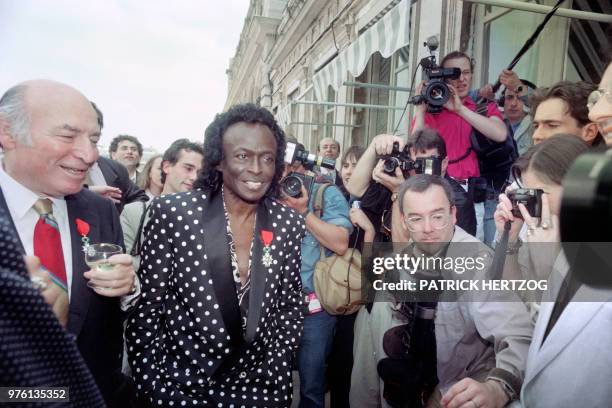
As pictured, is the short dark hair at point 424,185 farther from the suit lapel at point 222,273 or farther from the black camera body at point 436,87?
the suit lapel at point 222,273

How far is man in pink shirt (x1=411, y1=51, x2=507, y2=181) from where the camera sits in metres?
2.80

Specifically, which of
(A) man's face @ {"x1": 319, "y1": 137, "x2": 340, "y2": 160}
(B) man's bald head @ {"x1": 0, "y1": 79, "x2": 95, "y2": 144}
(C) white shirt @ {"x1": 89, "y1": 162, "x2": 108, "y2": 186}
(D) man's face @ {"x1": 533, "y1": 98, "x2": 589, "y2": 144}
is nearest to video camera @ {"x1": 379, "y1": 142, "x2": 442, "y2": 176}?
(D) man's face @ {"x1": 533, "y1": 98, "x2": 589, "y2": 144}

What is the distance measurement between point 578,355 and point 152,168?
11.5 ft

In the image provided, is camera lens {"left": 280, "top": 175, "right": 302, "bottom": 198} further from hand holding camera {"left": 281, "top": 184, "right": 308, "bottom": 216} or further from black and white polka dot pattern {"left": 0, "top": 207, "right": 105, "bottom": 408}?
black and white polka dot pattern {"left": 0, "top": 207, "right": 105, "bottom": 408}

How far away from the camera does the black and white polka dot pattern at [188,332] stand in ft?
5.55

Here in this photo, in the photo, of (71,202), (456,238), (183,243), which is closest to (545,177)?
(456,238)

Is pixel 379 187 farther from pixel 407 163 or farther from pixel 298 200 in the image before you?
pixel 298 200

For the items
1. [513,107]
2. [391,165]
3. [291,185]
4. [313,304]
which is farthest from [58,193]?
[513,107]

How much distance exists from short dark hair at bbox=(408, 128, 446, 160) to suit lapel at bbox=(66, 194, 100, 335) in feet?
6.50

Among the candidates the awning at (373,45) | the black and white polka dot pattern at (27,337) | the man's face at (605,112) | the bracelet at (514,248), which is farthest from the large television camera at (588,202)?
the awning at (373,45)

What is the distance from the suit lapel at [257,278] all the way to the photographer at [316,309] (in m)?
0.69

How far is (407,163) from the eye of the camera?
263 cm

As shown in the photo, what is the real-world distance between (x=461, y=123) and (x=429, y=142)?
54 centimetres

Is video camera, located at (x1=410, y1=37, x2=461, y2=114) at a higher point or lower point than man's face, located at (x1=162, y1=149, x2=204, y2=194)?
higher
